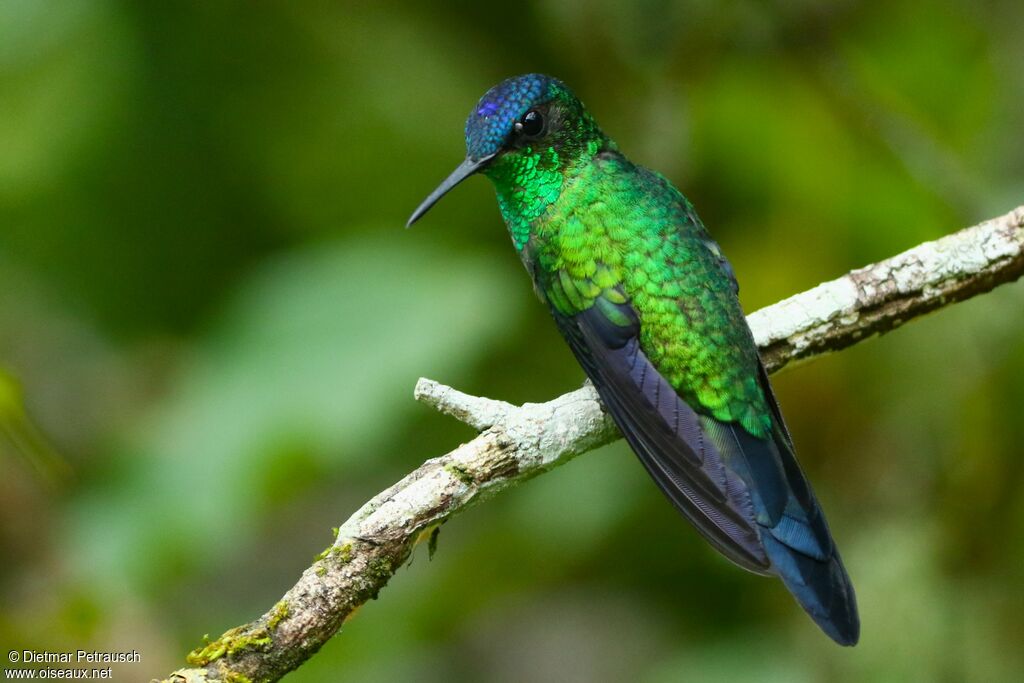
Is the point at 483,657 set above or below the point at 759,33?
below

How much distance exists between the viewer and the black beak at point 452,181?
318 centimetres

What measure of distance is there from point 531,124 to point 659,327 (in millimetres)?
732

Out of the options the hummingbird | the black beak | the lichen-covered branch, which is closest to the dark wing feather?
the hummingbird

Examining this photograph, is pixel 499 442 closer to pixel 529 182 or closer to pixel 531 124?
pixel 529 182

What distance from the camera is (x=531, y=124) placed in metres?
3.33

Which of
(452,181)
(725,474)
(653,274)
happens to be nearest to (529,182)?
(452,181)

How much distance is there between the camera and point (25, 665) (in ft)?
9.44

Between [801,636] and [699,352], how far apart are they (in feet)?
4.03

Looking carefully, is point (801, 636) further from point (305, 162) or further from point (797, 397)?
point (305, 162)

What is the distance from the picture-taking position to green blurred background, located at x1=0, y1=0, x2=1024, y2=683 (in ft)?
11.5

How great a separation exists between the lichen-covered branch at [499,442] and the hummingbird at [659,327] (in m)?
0.12

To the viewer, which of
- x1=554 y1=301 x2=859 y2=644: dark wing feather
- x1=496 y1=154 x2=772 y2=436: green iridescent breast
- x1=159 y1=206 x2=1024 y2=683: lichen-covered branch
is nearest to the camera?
x1=159 y1=206 x2=1024 y2=683: lichen-covered branch

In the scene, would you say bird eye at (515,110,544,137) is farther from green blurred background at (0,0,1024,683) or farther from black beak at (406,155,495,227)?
green blurred background at (0,0,1024,683)

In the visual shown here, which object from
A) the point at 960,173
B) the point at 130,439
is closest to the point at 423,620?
the point at 130,439
